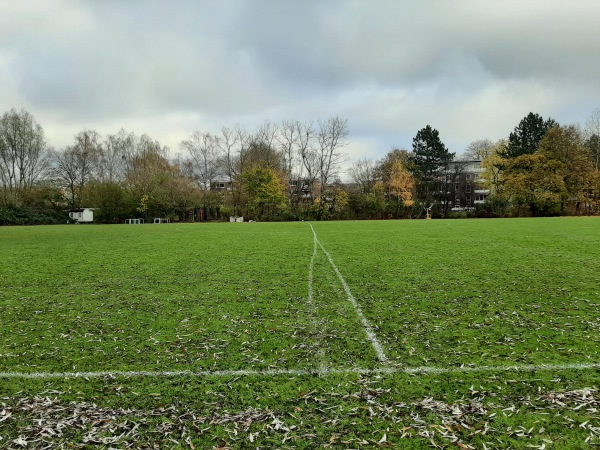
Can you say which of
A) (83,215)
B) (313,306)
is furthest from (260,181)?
(313,306)

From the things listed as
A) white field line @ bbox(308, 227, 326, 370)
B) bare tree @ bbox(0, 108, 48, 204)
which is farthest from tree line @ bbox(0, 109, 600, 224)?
white field line @ bbox(308, 227, 326, 370)

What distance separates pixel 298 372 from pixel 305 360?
343mm

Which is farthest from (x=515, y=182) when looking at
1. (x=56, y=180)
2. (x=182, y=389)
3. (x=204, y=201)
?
(x=56, y=180)

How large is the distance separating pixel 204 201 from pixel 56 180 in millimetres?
23325

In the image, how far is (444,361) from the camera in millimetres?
4422

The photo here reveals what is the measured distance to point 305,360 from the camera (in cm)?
460

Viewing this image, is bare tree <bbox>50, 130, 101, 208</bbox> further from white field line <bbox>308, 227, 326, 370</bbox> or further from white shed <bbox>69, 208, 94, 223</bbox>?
white field line <bbox>308, 227, 326, 370</bbox>

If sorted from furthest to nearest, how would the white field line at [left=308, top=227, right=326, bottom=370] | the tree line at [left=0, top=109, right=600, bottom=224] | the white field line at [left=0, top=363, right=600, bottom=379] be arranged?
the tree line at [left=0, top=109, right=600, bottom=224]
the white field line at [left=308, top=227, right=326, bottom=370]
the white field line at [left=0, top=363, right=600, bottom=379]

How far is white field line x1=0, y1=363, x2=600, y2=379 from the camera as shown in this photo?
4.16 m

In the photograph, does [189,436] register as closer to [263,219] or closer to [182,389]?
[182,389]

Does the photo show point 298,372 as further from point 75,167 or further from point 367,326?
point 75,167

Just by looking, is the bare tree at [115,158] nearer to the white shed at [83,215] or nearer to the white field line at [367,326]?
the white shed at [83,215]

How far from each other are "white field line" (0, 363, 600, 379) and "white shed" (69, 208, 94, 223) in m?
56.1

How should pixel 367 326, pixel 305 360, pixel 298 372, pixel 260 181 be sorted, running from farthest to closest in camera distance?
1. pixel 260 181
2. pixel 367 326
3. pixel 305 360
4. pixel 298 372
